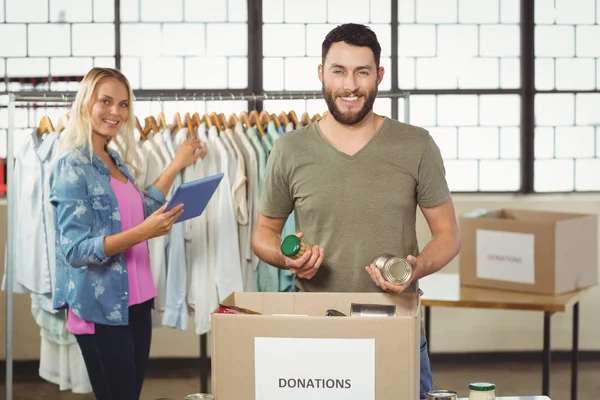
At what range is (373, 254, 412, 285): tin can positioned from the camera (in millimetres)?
1733

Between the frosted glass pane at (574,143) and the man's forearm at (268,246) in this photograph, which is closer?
the man's forearm at (268,246)

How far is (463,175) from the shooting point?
539cm

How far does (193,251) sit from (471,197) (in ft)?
7.20

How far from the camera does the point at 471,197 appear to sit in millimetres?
5227

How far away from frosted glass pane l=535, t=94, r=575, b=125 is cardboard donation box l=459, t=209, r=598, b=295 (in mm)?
1433

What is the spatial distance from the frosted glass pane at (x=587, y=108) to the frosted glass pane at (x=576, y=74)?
57 millimetres

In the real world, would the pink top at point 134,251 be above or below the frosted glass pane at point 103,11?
below

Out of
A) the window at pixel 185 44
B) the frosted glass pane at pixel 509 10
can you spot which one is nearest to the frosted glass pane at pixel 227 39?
the window at pixel 185 44

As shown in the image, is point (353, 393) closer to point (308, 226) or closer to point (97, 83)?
point (308, 226)

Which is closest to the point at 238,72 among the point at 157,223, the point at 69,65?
the point at 69,65

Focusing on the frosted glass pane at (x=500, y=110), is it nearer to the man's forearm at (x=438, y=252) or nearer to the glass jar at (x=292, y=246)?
the man's forearm at (x=438, y=252)

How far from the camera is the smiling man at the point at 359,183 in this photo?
2.04 metres

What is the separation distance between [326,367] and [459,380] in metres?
3.66

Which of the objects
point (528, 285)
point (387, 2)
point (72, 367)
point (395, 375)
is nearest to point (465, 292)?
point (528, 285)
